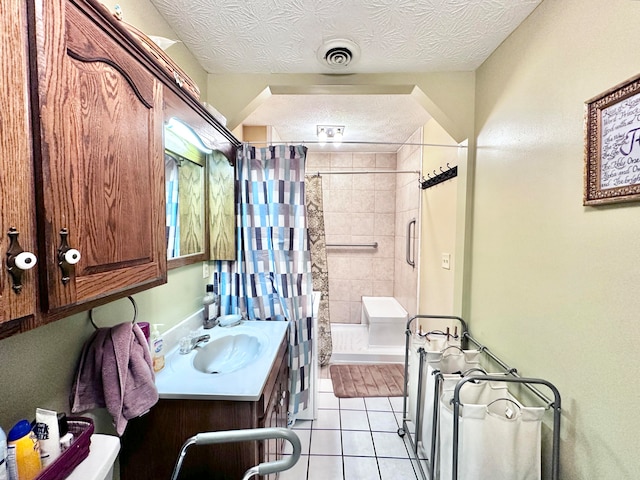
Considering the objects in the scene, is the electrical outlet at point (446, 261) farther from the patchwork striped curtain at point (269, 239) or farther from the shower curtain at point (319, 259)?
the shower curtain at point (319, 259)

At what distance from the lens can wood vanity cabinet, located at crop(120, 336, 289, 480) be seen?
3.73ft

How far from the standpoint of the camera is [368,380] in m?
2.80

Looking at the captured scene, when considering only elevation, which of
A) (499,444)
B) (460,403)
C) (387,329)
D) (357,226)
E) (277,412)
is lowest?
(387,329)

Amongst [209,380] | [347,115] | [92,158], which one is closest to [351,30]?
[347,115]

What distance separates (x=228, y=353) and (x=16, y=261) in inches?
53.4

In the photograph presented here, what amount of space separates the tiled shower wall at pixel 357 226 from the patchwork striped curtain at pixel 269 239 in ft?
6.91

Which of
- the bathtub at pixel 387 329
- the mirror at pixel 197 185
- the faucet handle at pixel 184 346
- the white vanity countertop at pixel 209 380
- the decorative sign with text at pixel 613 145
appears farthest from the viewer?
the bathtub at pixel 387 329

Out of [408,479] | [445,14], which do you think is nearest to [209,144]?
[445,14]

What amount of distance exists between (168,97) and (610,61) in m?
1.51

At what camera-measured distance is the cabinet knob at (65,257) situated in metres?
0.59

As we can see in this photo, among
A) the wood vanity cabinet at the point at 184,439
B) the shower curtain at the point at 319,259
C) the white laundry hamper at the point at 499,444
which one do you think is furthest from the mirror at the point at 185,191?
the white laundry hamper at the point at 499,444

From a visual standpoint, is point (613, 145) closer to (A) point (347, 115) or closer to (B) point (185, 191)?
(B) point (185, 191)

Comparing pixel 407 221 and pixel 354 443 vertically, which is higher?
pixel 407 221

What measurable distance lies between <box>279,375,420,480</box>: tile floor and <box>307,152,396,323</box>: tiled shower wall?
1675mm
